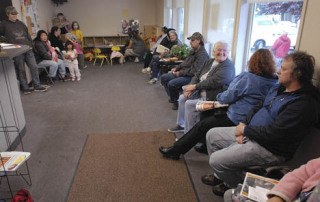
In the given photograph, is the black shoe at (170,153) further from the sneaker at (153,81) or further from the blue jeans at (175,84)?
the sneaker at (153,81)

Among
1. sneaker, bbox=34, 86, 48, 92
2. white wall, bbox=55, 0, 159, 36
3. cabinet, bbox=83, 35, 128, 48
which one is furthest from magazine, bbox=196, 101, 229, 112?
white wall, bbox=55, 0, 159, 36

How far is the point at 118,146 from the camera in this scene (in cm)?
284

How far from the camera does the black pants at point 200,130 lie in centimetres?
233

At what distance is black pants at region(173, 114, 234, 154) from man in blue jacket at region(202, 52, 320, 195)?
0.36 metres

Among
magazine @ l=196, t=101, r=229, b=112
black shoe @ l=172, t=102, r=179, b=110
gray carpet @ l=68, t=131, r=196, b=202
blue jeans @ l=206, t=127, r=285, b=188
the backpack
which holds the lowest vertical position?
gray carpet @ l=68, t=131, r=196, b=202

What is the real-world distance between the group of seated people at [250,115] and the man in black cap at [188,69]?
440mm

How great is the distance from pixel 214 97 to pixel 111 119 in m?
1.52

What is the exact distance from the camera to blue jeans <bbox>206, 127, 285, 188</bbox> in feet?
5.49

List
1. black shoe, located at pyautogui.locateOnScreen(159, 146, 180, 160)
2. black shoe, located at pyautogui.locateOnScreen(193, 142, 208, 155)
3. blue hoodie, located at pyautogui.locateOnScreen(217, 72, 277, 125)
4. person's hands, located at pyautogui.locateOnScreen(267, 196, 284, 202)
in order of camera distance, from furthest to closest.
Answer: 1. black shoe, located at pyautogui.locateOnScreen(193, 142, 208, 155)
2. black shoe, located at pyautogui.locateOnScreen(159, 146, 180, 160)
3. blue hoodie, located at pyautogui.locateOnScreen(217, 72, 277, 125)
4. person's hands, located at pyautogui.locateOnScreen(267, 196, 284, 202)

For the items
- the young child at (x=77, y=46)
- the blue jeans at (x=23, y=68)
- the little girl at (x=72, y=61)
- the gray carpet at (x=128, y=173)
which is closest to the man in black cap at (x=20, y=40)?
the blue jeans at (x=23, y=68)

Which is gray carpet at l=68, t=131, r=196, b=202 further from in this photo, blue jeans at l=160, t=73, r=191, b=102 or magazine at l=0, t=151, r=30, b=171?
blue jeans at l=160, t=73, r=191, b=102

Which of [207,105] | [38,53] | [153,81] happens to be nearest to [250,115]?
[207,105]

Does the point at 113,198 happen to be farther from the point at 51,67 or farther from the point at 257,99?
the point at 51,67

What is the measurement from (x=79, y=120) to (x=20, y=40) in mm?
2144
